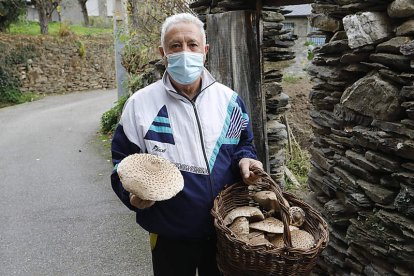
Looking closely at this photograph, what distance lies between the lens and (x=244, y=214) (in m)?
2.16

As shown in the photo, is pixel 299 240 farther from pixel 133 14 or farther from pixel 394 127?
pixel 133 14

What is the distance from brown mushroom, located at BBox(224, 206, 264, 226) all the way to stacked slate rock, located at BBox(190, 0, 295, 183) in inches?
124

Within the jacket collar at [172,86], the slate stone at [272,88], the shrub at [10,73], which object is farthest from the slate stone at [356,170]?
the shrub at [10,73]

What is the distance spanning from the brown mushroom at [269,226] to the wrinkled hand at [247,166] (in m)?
0.24

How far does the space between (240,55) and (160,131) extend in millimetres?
2522

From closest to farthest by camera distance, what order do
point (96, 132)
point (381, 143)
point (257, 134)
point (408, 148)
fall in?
1. point (408, 148)
2. point (381, 143)
3. point (257, 134)
4. point (96, 132)

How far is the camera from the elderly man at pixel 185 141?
218 cm

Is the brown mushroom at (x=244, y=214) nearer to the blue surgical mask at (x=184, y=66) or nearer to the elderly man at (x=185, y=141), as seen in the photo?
the elderly man at (x=185, y=141)

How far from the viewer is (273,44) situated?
5254mm

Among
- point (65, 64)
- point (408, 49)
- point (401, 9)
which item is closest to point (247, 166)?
point (408, 49)

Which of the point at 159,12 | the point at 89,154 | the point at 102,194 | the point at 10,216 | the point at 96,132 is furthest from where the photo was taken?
the point at 96,132

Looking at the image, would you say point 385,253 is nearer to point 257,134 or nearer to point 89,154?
point 257,134

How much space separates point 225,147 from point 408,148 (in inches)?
46.4

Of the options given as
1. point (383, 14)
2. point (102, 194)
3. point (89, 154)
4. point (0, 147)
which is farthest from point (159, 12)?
point (383, 14)
